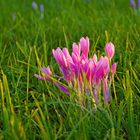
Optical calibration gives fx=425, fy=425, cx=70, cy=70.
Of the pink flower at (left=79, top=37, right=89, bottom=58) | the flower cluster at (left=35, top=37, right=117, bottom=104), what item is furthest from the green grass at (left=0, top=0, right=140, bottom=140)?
the pink flower at (left=79, top=37, right=89, bottom=58)

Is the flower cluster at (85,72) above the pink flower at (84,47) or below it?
below

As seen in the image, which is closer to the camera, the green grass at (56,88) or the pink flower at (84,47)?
the green grass at (56,88)

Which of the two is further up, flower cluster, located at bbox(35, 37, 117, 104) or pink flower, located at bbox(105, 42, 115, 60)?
pink flower, located at bbox(105, 42, 115, 60)

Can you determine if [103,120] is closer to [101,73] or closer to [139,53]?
[101,73]

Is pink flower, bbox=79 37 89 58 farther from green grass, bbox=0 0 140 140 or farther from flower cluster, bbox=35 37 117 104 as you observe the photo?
green grass, bbox=0 0 140 140

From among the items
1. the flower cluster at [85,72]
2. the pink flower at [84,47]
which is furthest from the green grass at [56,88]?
the pink flower at [84,47]

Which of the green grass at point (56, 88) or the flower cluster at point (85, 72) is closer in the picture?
the green grass at point (56, 88)

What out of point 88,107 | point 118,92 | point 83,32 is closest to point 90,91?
point 88,107

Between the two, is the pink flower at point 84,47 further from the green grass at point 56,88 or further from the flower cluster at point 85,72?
the green grass at point 56,88

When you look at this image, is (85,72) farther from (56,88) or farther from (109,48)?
(56,88)
